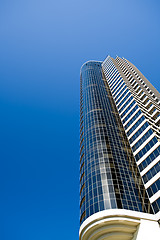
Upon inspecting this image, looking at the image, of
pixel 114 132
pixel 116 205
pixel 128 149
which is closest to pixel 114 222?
pixel 116 205

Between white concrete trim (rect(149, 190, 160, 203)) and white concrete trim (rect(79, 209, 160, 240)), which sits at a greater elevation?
white concrete trim (rect(149, 190, 160, 203))

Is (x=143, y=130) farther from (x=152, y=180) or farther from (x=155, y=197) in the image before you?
(x=155, y=197)

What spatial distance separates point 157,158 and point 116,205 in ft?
44.6

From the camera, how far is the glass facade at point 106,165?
3578cm

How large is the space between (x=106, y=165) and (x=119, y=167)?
3128mm

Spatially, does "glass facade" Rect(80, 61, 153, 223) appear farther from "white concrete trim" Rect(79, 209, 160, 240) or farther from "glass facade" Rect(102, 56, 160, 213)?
"white concrete trim" Rect(79, 209, 160, 240)

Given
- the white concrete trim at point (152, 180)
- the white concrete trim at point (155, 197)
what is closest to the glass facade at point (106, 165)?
the white concrete trim at point (155, 197)

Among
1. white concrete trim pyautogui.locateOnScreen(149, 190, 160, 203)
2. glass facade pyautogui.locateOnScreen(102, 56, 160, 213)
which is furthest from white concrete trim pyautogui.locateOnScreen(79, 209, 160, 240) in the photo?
glass facade pyautogui.locateOnScreen(102, 56, 160, 213)

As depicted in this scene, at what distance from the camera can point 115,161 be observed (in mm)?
44688

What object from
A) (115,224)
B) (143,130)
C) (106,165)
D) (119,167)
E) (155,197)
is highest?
(143,130)

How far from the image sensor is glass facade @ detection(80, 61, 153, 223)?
3578 centimetres

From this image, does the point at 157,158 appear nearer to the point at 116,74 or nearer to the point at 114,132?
the point at 114,132

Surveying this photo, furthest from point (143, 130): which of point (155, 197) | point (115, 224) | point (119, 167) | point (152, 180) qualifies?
point (115, 224)

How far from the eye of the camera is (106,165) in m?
42.6
